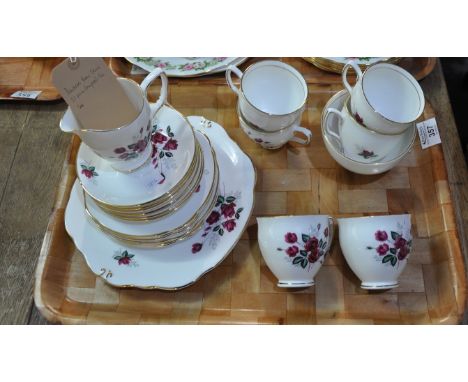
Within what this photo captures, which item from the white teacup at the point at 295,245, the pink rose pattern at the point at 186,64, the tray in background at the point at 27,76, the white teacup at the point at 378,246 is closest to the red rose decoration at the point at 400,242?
the white teacup at the point at 378,246

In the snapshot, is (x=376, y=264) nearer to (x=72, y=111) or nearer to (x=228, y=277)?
(x=228, y=277)

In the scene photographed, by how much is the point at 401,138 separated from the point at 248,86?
0.30 m

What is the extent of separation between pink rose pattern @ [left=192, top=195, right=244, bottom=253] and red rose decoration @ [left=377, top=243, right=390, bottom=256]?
0.24m

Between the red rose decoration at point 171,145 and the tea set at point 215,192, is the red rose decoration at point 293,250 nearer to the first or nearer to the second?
the tea set at point 215,192

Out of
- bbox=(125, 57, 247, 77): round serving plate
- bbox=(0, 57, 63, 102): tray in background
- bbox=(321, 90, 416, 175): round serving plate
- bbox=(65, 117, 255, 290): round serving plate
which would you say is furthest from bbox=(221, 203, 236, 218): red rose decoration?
bbox=(0, 57, 63, 102): tray in background

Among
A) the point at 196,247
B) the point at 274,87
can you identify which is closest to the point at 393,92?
the point at 274,87

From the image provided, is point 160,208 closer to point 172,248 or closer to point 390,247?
point 172,248

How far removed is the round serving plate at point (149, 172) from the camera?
27.7 inches

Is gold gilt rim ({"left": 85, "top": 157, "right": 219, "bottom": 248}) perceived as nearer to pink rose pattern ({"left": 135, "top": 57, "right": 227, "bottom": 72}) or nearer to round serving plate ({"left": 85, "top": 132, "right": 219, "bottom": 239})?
round serving plate ({"left": 85, "top": 132, "right": 219, "bottom": 239})

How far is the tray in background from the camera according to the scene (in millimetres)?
986

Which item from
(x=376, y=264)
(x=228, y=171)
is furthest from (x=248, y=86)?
(x=376, y=264)

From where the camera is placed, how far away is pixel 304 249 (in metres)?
0.70

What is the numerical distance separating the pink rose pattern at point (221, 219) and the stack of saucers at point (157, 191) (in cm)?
2

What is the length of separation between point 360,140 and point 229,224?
0.28m
